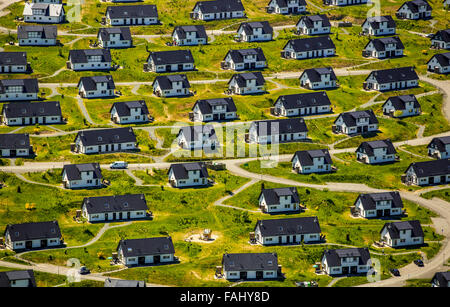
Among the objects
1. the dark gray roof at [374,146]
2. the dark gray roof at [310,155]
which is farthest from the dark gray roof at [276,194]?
the dark gray roof at [374,146]

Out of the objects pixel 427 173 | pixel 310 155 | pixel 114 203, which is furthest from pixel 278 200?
pixel 427 173

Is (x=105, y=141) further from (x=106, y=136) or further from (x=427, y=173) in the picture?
(x=427, y=173)

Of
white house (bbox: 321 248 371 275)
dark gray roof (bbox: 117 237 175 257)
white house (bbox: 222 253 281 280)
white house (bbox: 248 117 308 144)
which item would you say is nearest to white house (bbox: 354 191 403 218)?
white house (bbox: 321 248 371 275)

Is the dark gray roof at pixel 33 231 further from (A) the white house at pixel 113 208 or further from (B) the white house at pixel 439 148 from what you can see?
(B) the white house at pixel 439 148
